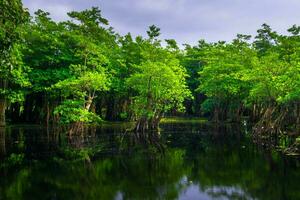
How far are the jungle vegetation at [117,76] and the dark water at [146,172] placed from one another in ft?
23.9

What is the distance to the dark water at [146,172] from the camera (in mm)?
15742

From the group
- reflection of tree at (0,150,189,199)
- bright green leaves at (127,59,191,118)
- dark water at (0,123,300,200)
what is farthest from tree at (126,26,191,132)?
reflection of tree at (0,150,189,199)

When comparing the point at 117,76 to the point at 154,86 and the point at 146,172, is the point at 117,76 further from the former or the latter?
the point at 146,172

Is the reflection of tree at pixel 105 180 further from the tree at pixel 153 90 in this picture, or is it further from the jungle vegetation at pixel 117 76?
the tree at pixel 153 90

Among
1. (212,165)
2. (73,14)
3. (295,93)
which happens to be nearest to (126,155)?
(212,165)

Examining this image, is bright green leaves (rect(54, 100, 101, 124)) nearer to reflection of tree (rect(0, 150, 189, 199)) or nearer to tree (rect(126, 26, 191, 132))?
tree (rect(126, 26, 191, 132))

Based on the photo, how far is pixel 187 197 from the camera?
1540 centimetres

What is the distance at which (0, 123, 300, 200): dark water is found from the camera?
620 inches

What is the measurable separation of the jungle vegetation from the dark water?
7.29 meters

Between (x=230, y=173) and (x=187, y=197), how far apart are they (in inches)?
203

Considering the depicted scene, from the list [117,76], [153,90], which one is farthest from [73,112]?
[117,76]

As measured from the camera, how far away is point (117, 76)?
2601 inches

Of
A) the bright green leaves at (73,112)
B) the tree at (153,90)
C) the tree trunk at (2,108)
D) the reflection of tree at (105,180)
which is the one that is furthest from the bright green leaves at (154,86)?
the reflection of tree at (105,180)

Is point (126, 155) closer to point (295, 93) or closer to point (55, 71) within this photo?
point (295, 93)
